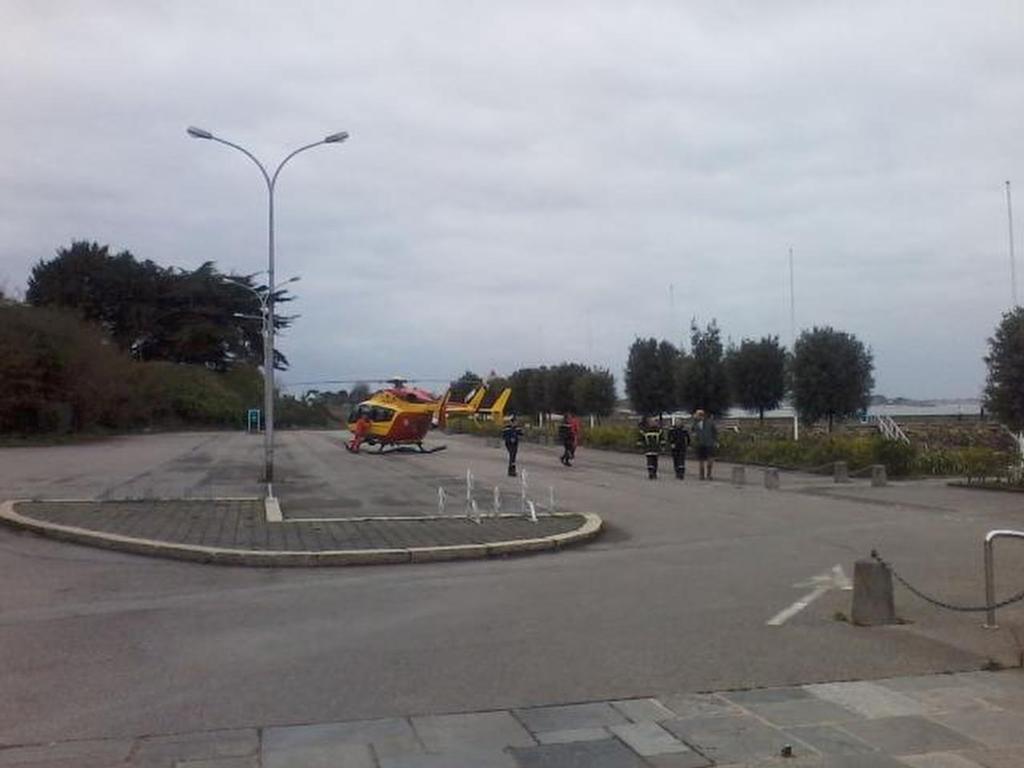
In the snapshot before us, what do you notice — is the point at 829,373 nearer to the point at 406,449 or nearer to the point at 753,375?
the point at 753,375

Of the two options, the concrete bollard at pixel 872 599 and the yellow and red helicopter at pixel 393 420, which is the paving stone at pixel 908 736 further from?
the yellow and red helicopter at pixel 393 420

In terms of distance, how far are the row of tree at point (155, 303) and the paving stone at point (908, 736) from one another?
86.6 m

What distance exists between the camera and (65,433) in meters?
57.1

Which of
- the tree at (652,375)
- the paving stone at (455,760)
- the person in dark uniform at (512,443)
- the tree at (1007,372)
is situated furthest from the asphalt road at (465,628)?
the tree at (652,375)

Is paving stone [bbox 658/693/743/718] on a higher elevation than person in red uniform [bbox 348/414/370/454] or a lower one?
lower

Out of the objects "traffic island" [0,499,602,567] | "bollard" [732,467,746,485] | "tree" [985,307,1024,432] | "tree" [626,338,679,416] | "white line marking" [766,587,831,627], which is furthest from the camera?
"tree" [626,338,679,416]

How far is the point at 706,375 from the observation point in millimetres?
49562

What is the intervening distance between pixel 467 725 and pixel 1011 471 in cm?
2273

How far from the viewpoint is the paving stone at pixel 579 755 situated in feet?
19.3

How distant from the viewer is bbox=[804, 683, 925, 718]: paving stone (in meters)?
6.89

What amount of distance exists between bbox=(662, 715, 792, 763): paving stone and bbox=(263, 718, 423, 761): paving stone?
5.24 ft

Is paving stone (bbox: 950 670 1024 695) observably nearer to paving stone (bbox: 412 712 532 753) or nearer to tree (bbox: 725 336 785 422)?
paving stone (bbox: 412 712 532 753)

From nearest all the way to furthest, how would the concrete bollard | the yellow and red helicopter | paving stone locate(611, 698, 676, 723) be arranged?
paving stone locate(611, 698, 676, 723), the concrete bollard, the yellow and red helicopter

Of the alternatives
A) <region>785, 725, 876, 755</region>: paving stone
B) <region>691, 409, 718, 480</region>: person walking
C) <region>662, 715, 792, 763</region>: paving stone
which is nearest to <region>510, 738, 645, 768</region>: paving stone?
<region>662, 715, 792, 763</region>: paving stone
